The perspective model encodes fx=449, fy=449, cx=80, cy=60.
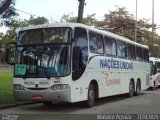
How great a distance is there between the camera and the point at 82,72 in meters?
18.0

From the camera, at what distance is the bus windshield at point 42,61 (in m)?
17.0

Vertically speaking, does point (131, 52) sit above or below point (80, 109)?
above

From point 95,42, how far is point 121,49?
4520mm

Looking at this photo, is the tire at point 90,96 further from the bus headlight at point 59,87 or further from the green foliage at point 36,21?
the green foliage at point 36,21

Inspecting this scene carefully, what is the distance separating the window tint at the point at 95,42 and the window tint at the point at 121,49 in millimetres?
2948

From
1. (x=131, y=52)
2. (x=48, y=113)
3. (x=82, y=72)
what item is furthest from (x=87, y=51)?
(x=131, y=52)

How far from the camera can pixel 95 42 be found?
19.5 metres

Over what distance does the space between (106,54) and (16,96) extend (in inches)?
207

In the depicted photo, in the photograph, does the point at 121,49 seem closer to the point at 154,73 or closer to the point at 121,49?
the point at 121,49

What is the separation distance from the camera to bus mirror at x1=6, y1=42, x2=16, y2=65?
1795cm

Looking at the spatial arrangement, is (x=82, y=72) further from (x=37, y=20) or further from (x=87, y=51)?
(x=37, y=20)

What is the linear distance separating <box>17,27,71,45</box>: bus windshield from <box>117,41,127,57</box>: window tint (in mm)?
6231

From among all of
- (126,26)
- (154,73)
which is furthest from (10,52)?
(126,26)

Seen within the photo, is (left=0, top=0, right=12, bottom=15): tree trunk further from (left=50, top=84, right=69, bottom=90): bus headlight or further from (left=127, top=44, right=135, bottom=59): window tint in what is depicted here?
(left=127, top=44, right=135, bottom=59): window tint
